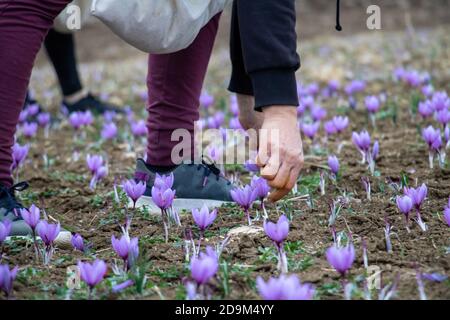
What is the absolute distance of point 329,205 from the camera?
7.57 feet

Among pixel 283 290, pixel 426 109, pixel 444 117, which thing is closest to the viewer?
pixel 283 290

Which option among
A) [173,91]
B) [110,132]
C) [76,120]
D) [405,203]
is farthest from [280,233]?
[76,120]

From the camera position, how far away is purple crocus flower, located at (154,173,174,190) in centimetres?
231

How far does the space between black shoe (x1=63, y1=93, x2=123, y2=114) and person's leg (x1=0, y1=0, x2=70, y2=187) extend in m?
2.51

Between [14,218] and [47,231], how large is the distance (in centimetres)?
29

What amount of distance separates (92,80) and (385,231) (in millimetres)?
5117

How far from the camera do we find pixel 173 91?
2.51 metres

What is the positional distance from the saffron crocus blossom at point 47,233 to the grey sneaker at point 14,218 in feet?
0.49

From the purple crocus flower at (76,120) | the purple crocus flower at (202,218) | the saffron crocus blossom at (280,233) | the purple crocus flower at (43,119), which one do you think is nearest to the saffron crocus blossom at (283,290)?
the saffron crocus blossom at (280,233)

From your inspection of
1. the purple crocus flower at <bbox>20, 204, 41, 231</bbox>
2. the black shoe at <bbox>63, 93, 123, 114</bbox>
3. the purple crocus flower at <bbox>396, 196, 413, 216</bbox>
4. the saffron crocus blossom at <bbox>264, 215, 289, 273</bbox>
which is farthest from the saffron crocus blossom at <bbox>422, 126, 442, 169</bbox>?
the black shoe at <bbox>63, 93, 123, 114</bbox>

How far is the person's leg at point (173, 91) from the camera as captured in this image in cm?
249

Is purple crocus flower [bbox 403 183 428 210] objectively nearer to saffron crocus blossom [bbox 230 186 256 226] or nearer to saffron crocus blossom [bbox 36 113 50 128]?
saffron crocus blossom [bbox 230 186 256 226]

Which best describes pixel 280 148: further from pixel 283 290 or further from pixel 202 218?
pixel 283 290
